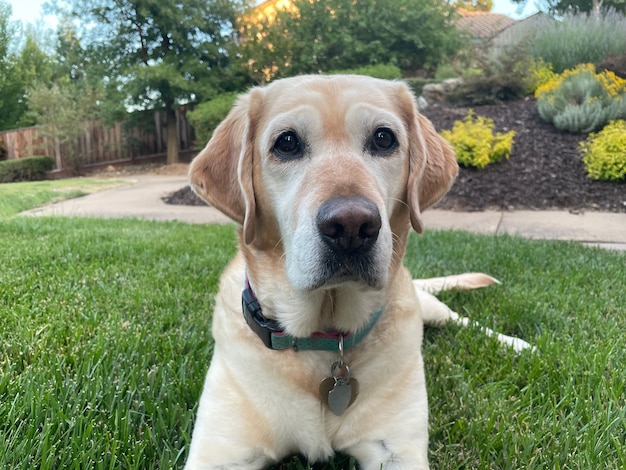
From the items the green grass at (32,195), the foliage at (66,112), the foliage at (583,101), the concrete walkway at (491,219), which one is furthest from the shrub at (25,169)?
the foliage at (583,101)

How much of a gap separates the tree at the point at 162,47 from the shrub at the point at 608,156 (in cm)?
1283

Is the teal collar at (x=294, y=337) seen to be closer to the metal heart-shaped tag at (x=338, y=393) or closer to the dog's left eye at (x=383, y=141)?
the metal heart-shaped tag at (x=338, y=393)

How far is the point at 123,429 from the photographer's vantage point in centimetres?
184

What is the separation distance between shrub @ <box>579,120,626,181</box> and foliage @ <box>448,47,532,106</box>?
3.02 metres

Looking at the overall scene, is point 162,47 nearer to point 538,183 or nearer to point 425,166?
point 538,183

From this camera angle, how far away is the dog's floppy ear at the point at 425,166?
2.17 metres

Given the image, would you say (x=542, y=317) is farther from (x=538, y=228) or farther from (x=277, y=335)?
(x=538, y=228)

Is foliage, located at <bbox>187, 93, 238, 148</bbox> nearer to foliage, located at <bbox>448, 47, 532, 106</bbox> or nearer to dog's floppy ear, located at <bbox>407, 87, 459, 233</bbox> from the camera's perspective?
A: foliage, located at <bbox>448, 47, 532, 106</bbox>

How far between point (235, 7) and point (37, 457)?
721 inches

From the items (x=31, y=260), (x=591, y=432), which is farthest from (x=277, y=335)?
(x=31, y=260)

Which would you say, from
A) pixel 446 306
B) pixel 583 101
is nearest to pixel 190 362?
pixel 446 306

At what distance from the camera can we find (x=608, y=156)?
277 inches

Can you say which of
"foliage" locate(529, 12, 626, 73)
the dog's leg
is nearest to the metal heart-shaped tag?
the dog's leg

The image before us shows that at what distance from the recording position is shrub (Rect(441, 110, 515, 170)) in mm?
7586
